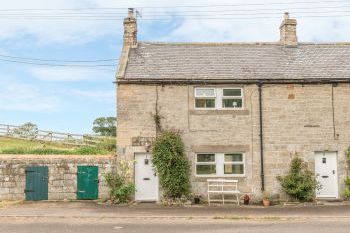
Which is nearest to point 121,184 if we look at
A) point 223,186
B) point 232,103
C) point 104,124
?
point 223,186

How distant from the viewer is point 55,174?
73.5ft

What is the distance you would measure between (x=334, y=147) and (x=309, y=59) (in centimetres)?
486

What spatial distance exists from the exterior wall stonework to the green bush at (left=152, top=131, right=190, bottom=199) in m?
0.75

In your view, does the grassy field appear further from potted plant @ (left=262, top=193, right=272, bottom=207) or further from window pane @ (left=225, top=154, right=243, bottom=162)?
potted plant @ (left=262, top=193, right=272, bottom=207)

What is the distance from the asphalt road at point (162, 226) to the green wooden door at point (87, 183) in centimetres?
600

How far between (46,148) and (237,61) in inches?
582

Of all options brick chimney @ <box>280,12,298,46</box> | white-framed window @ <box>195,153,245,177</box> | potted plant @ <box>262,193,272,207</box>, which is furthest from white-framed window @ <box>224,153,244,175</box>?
brick chimney @ <box>280,12,298,46</box>

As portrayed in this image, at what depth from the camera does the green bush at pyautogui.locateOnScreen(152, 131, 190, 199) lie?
69.2 feet

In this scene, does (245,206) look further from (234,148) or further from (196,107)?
(196,107)

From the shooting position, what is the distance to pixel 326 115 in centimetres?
2245

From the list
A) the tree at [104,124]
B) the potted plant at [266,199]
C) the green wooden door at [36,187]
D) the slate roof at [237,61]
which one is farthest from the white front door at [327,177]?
the tree at [104,124]

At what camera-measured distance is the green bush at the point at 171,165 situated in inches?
830

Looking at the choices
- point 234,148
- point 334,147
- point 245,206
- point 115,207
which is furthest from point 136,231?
point 334,147

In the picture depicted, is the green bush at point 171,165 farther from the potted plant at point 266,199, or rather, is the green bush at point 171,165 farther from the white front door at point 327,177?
the white front door at point 327,177
